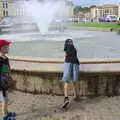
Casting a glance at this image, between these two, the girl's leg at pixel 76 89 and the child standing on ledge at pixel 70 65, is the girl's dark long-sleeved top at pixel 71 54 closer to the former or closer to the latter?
the child standing on ledge at pixel 70 65

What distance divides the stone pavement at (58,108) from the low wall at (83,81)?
0.18 meters

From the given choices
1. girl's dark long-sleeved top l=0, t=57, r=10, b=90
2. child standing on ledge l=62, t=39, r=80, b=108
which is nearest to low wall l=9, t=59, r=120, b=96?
child standing on ledge l=62, t=39, r=80, b=108

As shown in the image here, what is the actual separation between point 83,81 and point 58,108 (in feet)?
3.42

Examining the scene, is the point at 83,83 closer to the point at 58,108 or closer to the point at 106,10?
the point at 58,108

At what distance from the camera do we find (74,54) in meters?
7.25

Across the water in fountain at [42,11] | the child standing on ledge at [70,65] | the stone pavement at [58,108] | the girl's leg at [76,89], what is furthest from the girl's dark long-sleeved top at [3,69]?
the water in fountain at [42,11]

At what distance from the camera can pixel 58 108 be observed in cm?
712

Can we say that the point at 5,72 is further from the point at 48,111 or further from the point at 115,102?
the point at 115,102

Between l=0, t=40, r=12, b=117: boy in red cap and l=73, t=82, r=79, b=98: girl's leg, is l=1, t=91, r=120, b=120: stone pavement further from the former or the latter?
l=0, t=40, r=12, b=117: boy in red cap

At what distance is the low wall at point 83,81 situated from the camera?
785 cm

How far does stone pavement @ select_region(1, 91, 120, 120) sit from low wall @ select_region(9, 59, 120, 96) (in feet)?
0.58

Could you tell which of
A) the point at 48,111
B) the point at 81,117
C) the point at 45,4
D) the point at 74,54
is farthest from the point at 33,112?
the point at 45,4

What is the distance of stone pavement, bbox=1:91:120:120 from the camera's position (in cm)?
662

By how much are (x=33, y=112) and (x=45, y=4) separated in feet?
105
